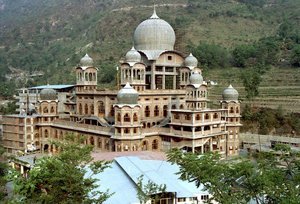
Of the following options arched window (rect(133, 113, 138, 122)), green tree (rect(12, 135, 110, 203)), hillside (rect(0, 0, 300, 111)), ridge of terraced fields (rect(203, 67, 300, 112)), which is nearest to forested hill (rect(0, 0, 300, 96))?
hillside (rect(0, 0, 300, 111))

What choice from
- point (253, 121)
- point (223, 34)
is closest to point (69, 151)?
point (253, 121)

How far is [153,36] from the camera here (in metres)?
41.3

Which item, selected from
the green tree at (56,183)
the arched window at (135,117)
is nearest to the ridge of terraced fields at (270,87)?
the arched window at (135,117)

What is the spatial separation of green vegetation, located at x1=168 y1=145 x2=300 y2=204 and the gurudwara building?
56.4 feet

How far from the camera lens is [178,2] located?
389 feet

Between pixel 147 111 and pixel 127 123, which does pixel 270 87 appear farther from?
pixel 127 123

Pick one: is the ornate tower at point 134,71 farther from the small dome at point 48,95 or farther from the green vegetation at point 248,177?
the green vegetation at point 248,177

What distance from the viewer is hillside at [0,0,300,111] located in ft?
287

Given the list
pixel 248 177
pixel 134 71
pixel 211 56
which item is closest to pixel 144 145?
pixel 134 71

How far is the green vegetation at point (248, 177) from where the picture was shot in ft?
46.0

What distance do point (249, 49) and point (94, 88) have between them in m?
38.1

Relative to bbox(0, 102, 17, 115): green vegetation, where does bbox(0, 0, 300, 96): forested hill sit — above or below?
above

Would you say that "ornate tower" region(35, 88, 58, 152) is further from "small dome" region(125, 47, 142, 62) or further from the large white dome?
the large white dome

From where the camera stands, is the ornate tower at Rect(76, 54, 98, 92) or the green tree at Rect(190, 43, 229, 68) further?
the green tree at Rect(190, 43, 229, 68)
